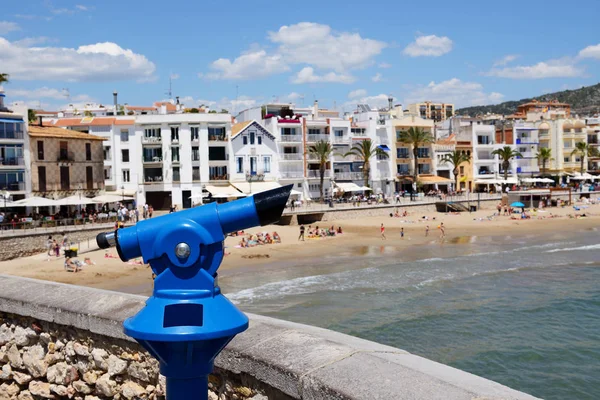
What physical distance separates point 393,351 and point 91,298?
Result: 291 cm

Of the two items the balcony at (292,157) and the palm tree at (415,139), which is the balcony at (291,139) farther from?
the palm tree at (415,139)

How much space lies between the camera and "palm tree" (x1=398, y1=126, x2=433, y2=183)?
234 feet

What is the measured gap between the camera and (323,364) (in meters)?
3.85

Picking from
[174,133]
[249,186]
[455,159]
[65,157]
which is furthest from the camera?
[455,159]

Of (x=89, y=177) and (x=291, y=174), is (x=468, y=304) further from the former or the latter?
(x=291, y=174)

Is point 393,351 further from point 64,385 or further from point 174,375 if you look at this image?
point 64,385

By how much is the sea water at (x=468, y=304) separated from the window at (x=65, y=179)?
23084 mm

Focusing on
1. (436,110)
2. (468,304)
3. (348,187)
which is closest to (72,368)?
(468,304)

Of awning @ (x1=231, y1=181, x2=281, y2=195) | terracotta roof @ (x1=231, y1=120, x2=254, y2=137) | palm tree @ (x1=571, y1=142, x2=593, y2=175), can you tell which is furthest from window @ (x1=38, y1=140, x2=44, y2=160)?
palm tree @ (x1=571, y1=142, x2=593, y2=175)

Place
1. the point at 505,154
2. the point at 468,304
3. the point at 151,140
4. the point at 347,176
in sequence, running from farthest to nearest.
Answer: the point at 505,154
the point at 347,176
the point at 151,140
the point at 468,304

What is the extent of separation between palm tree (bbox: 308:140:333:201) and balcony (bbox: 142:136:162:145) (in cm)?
1535

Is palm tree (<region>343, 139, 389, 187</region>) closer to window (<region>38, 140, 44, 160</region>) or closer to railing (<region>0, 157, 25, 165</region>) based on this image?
window (<region>38, 140, 44, 160</region>)

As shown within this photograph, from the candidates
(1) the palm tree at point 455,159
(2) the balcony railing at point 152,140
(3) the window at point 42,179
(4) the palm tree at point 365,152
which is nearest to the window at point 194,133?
(2) the balcony railing at point 152,140

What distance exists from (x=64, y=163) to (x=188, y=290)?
47.3m
